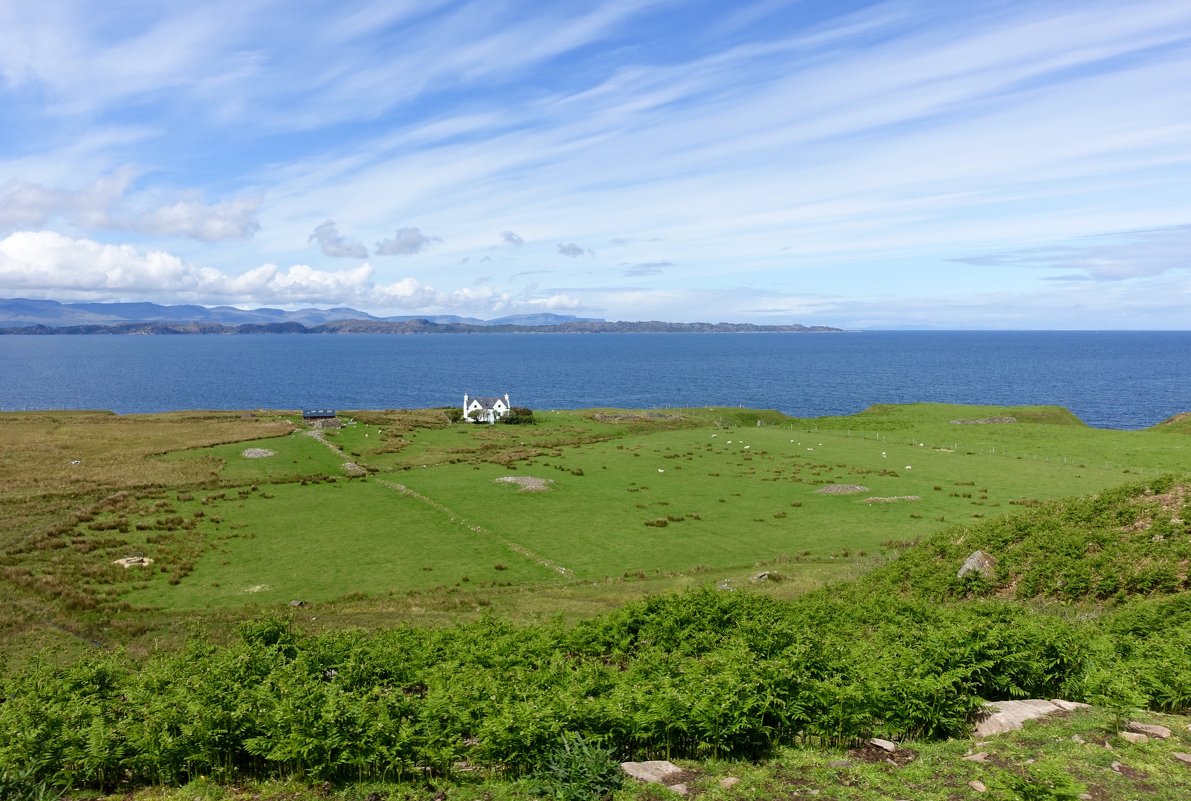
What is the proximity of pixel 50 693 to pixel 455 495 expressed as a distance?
5060cm

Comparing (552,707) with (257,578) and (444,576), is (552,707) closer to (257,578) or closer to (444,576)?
(444,576)

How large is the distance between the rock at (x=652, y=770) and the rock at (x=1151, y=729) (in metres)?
9.72

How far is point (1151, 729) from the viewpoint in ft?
46.8

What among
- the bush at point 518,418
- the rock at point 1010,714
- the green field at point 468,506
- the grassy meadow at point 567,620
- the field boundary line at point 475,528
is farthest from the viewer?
the bush at point 518,418

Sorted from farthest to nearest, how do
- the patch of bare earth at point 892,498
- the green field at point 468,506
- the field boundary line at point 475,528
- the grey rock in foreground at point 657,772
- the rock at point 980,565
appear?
1. the patch of bare earth at point 892,498
2. the field boundary line at point 475,528
3. the green field at point 468,506
4. the rock at point 980,565
5. the grey rock in foreground at point 657,772

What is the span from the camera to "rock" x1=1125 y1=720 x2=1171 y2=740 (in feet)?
46.0

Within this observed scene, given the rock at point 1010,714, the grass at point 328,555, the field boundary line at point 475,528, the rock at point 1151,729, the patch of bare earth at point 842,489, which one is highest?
the rock at point 1151,729

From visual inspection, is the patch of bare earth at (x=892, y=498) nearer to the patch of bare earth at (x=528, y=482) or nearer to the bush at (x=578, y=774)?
the patch of bare earth at (x=528, y=482)

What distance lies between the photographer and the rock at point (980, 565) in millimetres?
30212

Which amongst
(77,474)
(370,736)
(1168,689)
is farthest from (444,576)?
(77,474)

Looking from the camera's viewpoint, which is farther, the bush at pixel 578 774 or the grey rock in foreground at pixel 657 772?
the grey rock in foreground at pixel 657 772

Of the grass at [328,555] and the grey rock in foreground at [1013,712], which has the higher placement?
the grey rock in foreground at [1013,712]

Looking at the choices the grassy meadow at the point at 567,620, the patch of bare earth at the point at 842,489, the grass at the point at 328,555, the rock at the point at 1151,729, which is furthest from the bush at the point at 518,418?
the rock at the point at 1151,729

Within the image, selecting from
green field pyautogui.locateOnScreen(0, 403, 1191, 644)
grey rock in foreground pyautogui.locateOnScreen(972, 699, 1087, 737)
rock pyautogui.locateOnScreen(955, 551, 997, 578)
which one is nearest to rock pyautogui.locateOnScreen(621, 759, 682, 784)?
grey rock in foreground pyautogui.locateOnScreen(972, 699, 1087, 737)
